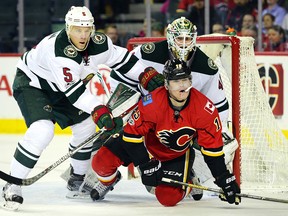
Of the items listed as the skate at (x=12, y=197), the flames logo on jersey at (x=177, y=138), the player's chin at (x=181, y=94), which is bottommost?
the skate at (x=12, y=197)

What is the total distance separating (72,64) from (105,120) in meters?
0.33

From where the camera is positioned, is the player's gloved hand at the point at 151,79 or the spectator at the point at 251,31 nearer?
the player's gloved hand at the point at 151,79

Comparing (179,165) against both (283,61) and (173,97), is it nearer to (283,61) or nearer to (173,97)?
(173,97)

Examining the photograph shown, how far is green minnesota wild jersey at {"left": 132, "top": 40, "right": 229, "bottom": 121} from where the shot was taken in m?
5.40

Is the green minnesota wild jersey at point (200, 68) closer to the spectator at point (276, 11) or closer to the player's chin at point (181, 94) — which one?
the player's chin at point (181, 94)

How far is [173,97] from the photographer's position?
5.05 meters

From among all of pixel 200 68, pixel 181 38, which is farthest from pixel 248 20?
pixel 181 38

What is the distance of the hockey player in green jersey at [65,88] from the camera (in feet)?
17.0

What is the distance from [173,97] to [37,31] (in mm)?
4023

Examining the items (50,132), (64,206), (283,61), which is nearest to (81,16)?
(50,132)

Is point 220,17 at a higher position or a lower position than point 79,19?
lower

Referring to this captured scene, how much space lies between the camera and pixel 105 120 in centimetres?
507

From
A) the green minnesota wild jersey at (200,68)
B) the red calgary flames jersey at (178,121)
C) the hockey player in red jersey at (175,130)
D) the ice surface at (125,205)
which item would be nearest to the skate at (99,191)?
the ice surface at (125,205)

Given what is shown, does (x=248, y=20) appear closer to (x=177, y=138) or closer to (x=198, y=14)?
(x=198, y=14)
